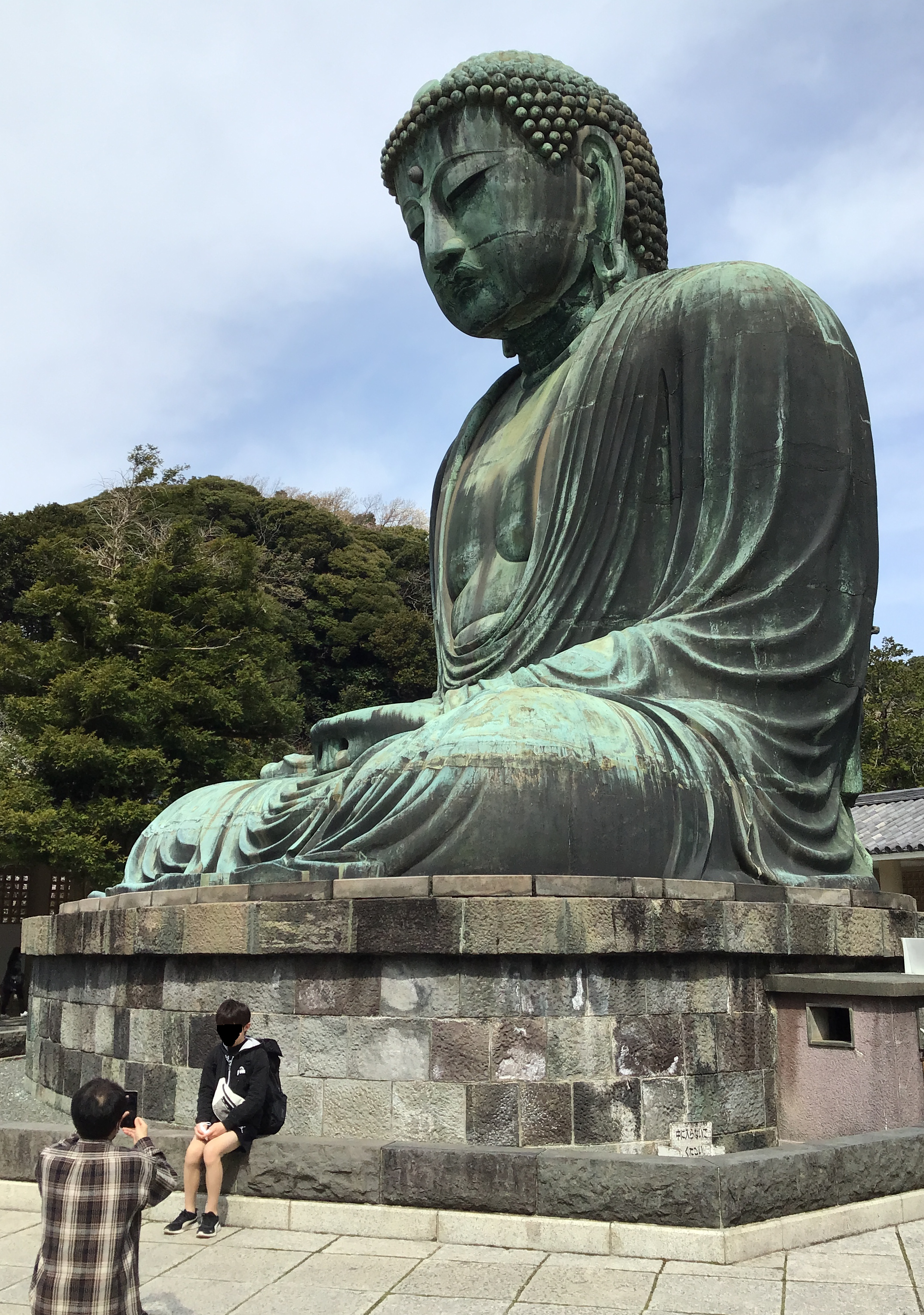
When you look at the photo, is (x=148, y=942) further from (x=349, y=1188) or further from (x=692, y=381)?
(x=692, y=381)

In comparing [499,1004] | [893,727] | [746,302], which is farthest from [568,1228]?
[893,727]

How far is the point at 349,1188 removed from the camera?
4.09 metres

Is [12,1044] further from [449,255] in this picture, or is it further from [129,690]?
[449,255]

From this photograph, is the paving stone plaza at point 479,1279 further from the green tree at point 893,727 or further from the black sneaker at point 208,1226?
the green tree at point 893,727

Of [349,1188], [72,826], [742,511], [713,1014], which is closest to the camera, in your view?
[349,1188]

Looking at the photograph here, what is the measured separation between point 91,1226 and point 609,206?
610 cm

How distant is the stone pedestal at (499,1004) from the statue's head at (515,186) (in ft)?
12.6

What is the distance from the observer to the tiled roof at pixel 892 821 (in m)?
15.8

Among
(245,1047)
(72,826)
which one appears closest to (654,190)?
(245,1047)

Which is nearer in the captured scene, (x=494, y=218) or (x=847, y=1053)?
(x=847, y=1053)

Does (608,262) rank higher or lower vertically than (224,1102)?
higher

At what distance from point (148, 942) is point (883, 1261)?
9.69ft

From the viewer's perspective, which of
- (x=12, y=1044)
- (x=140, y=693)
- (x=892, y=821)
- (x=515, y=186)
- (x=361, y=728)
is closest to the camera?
(x=361, y=728)

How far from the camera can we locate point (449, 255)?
6926 mm
